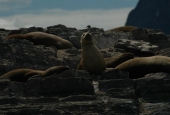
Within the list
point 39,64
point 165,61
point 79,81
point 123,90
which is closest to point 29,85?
point 79,81

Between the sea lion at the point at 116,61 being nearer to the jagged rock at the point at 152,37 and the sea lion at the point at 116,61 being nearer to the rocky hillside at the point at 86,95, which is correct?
the rocky hillside at the point at 86,95

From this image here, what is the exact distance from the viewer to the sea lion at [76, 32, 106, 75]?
1833cm


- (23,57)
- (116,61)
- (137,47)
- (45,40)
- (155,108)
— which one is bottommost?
(155,108)

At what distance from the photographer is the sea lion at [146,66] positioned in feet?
57.4

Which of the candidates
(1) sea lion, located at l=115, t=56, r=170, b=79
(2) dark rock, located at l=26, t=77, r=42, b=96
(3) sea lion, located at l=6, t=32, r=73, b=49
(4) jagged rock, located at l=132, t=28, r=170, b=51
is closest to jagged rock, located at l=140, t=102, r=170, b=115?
(2) dark rock, located at l=26, t=77, r=42, b=96

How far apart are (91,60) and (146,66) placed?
76.7 inches

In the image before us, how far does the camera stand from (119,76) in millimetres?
16234

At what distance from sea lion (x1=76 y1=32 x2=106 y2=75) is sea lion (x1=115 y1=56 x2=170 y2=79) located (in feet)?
2.42

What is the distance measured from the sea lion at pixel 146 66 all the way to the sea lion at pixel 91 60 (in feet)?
2.42

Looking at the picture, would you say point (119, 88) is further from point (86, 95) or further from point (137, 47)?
point (137, 47)

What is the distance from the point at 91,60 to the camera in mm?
18797

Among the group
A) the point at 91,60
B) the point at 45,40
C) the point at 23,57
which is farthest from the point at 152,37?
the point at 91,60

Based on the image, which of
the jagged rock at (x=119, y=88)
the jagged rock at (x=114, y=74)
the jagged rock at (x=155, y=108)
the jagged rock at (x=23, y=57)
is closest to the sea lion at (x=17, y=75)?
the jagged rock at (x=23, y=57)

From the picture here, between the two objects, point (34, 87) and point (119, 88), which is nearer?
point (119, 88)
